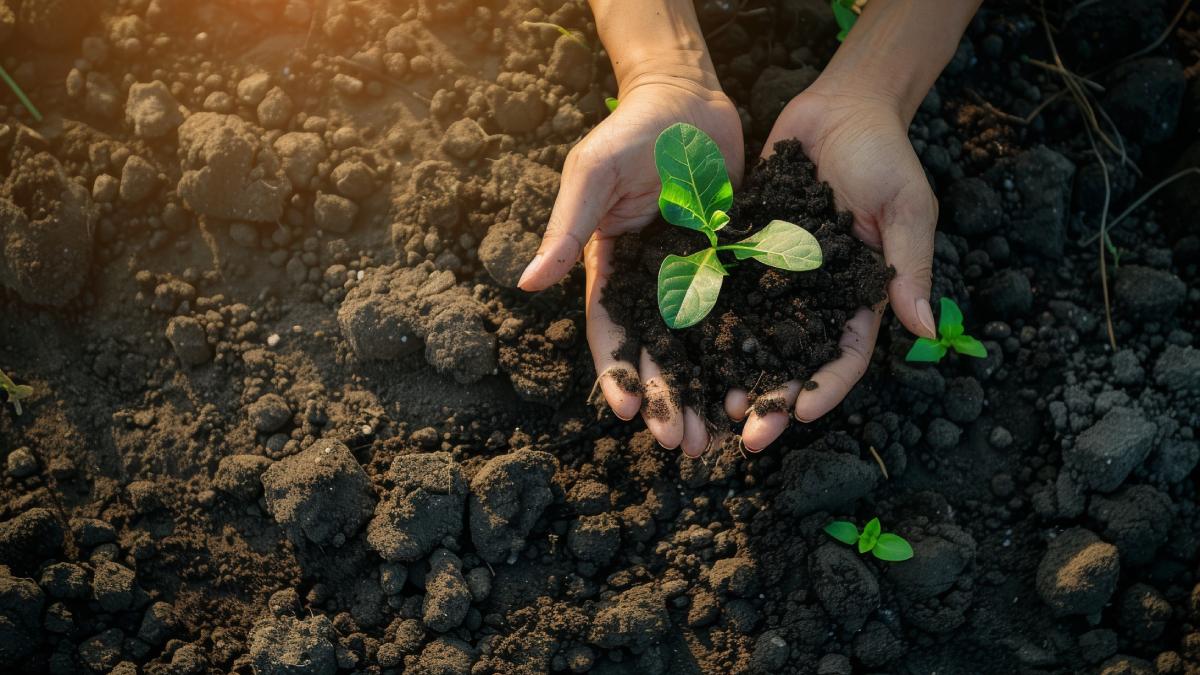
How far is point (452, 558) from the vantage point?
2.89m

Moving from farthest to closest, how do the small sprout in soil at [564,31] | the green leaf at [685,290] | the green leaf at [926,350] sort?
the small sprout in soil at [564,31] → the green leaf at [926,350] → the green leaf at [685,290]

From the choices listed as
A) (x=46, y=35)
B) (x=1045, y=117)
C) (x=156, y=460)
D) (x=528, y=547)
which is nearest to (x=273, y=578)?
(x=156, y=460)

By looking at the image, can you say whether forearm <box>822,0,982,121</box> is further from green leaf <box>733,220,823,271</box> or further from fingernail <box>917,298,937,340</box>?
fingernail <box>917,298,937,340</box>

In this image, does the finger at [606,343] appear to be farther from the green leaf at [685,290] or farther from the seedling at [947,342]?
the seedling at [947,342]

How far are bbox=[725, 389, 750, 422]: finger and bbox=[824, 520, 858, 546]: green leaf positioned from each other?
19.4 inches

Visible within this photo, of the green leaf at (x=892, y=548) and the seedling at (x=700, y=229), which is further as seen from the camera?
the green leaf at (x=892, y=548)

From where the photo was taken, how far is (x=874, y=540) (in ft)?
9.45

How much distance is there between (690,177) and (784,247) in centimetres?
38

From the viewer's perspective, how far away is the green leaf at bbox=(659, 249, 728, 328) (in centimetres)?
267

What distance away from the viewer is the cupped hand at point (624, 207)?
2748 mm

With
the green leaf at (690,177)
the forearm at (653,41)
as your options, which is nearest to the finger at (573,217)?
the green leaf at (690,177)

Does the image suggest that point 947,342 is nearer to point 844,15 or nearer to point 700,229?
point 700,229

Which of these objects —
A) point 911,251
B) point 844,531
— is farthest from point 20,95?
point 844,531

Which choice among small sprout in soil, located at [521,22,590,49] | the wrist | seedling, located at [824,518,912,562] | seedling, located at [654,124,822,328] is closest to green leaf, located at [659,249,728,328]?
seedling, located at [654,124,822,328]
